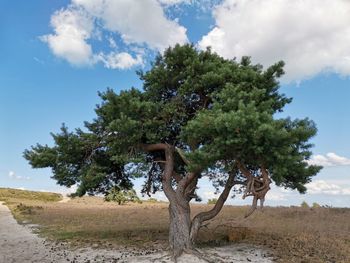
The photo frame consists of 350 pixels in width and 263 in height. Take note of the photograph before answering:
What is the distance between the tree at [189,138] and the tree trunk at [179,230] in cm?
4

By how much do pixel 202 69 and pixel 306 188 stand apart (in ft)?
23.9

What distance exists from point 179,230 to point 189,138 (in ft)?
14.0

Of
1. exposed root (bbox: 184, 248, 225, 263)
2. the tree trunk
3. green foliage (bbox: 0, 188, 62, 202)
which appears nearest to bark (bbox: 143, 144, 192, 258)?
the tree trunk

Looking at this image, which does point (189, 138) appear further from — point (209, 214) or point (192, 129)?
point (209, 214)

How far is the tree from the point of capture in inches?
541

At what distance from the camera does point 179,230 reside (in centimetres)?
1673

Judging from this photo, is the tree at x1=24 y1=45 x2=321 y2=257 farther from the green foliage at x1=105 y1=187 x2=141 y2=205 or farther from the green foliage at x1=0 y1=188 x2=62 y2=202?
the green foliage at x1=0 y1=188 x2=62 y2=202

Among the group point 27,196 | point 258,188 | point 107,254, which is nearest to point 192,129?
point 258,188

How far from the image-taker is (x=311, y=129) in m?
14.6

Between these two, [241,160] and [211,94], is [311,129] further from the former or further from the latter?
[211,94]

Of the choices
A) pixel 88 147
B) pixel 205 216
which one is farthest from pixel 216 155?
pixel 88 147

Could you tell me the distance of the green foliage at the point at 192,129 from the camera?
13.4 metres

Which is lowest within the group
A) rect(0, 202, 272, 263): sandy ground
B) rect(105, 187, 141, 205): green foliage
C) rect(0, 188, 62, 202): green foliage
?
rect(0, 202, 272, 263): sandy ground

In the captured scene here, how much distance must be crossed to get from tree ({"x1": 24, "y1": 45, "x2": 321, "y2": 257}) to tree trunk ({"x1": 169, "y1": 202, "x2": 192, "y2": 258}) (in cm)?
4
